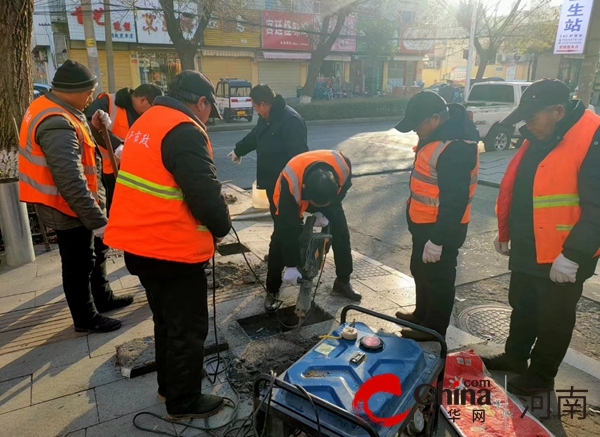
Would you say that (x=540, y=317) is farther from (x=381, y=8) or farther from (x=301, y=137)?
(x=381, y=8)

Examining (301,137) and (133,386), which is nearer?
(133,386)

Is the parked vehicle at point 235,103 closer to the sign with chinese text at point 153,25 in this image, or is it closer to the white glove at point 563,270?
the sign with chinese text at point 153,25

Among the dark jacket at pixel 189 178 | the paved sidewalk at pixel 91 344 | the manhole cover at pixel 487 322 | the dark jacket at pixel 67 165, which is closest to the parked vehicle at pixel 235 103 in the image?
the paved sidewalk at pixel 91 344

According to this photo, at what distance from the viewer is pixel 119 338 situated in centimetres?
324

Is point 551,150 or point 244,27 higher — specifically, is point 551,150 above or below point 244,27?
below

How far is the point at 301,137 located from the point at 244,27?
24272 millimetres

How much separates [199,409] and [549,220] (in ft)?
7.33

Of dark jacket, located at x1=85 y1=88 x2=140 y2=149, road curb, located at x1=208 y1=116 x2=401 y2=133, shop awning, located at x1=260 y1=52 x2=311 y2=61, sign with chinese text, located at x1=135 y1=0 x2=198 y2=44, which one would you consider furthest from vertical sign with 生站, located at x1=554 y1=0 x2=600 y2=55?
shop awning, located at x1=260 y1=52 x2=311 y2=61

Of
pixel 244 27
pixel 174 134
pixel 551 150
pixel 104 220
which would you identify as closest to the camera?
pixel 174 134

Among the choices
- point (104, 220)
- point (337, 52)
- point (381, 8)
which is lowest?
point (104, 220)

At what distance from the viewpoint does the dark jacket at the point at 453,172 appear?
2.71 m

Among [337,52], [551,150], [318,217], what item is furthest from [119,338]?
[337,52]

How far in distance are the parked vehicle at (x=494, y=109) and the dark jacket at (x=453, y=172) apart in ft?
29.2

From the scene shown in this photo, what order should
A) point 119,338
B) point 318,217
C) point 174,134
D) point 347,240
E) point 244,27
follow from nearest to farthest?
point 174,134, point 119,338, point 318,217, point 347,240, point 244,27
